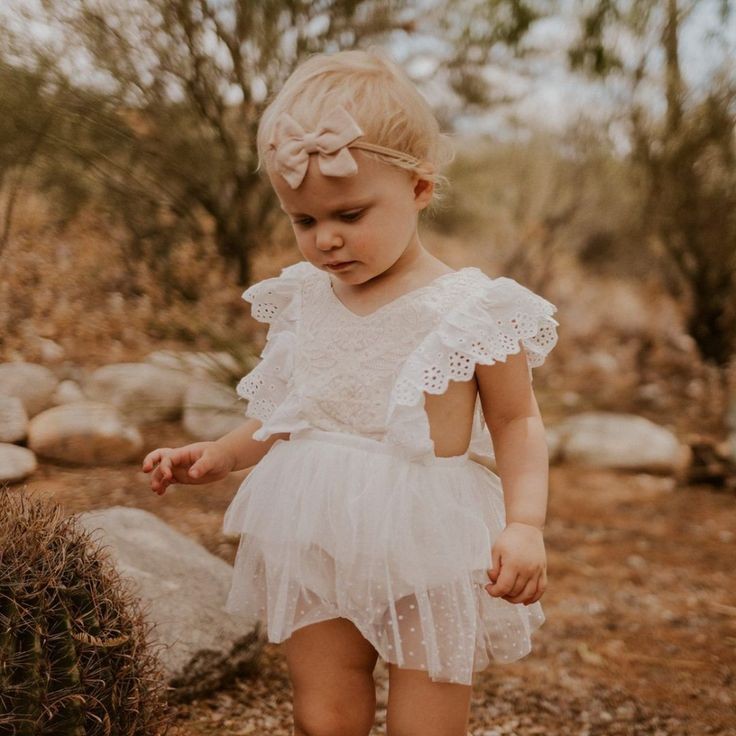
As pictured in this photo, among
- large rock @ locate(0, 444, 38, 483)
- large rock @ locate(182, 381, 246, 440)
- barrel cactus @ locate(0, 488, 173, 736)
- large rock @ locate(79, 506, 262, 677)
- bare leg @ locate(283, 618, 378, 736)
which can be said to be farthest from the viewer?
large rock @ locate(182, 381, 246, 440)

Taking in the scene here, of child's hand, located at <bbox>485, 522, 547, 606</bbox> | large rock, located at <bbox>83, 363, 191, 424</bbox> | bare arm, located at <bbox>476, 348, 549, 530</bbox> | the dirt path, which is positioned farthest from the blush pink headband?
large rock, located at <bbox>83, 363, 191, 424</bbox>

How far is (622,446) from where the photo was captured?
551 cm

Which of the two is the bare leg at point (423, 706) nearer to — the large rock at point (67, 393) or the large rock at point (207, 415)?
the large rock at point (67, 393)

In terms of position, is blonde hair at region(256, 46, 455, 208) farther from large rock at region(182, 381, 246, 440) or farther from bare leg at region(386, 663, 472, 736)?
large rock at region(182, 381, 246, 440)

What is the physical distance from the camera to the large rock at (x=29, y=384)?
277 centimetres

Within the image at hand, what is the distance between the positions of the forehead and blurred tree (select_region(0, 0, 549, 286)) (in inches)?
72.1

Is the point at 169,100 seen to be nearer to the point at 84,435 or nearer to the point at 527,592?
the point at 84,435

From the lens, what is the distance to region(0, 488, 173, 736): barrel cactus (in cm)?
133

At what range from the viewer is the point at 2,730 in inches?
52.2

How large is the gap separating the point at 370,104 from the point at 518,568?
0.87 metres

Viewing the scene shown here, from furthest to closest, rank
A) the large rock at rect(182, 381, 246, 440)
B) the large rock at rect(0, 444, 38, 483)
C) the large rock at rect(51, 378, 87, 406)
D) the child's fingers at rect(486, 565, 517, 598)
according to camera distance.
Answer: the large rock at rect(182, 381, 246, 440)
the large rock at rect(51, 378, 87, 406)
the large rock at rect(0, 444, 38, 483)
the child's fingers at rect(486, 565, 517, 598)

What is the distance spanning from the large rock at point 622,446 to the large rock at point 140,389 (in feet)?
8.44

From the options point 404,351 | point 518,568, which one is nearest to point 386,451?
point 404,351

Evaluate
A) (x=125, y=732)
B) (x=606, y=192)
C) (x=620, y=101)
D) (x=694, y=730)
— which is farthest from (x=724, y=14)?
(x=125, y=732)
